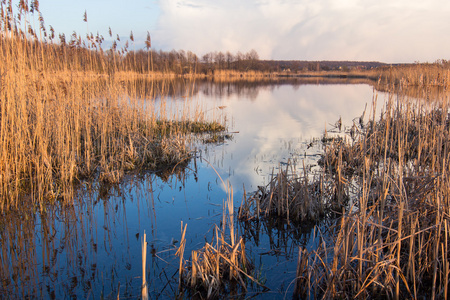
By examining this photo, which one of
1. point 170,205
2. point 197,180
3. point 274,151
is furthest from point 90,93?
point 274,151

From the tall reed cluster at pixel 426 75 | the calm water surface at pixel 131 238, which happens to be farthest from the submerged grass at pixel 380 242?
the tall reed cluster at pixel 426 75

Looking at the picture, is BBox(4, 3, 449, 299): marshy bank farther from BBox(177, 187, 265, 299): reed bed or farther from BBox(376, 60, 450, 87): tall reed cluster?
BBox(376, 60, 450, 87): tall reed cluster

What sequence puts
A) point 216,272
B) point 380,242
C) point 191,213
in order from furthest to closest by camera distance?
point 191,213, point 216,272, point 380,242

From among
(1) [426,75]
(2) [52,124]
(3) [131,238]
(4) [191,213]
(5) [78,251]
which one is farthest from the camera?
(1) [426,75]

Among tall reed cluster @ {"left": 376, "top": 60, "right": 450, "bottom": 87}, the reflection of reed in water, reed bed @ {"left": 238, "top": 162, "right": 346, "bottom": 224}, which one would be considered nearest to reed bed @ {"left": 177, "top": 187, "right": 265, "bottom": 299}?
the reflection of reed in water

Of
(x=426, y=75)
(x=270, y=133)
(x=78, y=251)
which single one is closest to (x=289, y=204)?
(x=78, y=251)

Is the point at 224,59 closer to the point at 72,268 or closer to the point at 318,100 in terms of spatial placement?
the point at 318,100

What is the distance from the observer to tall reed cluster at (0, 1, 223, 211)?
4.05 meters

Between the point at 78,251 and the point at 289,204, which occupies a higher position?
the point at 289,204

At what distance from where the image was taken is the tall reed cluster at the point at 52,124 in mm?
4047

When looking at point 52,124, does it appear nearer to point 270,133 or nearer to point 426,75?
point 270,133

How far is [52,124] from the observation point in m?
5.13

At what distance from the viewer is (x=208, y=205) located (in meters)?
4.39

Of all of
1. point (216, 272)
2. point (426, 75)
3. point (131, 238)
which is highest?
point (426, 75)
